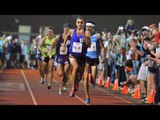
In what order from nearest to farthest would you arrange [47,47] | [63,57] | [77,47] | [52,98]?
1. [77,47]
2. [52,98]
3. [63,57]
4. [47,47]

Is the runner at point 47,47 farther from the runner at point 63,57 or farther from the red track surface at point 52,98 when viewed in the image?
the red track surface at point 52,98

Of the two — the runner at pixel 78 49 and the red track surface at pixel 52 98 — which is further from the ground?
the runner at pixel 78 49

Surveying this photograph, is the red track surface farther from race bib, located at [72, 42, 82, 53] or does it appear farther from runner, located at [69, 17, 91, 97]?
race bib, located at [72, 42, 82, 53]

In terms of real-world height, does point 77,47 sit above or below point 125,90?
above

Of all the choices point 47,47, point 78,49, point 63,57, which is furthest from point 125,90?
point 78,49

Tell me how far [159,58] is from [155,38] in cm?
64

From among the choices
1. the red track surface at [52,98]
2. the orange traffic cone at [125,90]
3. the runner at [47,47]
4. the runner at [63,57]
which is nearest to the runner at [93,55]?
the red track surface at [52,98]

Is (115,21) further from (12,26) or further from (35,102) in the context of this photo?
(35,102)

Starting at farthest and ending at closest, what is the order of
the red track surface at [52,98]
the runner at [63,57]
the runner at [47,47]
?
the runner at [47,47]
the runner at [63,57]
the red track surface at [52,98]

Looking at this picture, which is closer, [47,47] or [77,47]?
[77,47]

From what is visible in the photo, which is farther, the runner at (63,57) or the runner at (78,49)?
the runner at (63,57)

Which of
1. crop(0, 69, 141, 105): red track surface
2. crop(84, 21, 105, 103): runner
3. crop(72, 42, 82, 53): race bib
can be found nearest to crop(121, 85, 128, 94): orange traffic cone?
crop(0, 69, 141, 105): red track surface

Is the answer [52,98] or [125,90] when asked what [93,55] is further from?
[125,90]
